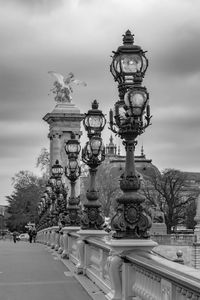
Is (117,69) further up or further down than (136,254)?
further up

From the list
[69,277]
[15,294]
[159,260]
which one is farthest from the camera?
[69,277]

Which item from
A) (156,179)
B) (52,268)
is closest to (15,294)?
(52,268)

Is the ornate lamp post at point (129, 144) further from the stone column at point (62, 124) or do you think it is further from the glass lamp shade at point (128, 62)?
the stone column at point (62, 124)

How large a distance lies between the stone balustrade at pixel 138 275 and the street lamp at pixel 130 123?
567mm

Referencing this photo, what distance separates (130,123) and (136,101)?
402 mm

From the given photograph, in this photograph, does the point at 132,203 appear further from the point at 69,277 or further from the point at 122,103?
the point at 69,277

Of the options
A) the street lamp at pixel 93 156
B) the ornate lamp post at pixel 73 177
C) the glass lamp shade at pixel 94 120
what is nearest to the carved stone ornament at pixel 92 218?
the street lamp at pixel 93 156

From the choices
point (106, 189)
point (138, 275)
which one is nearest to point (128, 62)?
point (138, 275)

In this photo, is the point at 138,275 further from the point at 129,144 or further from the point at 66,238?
the point at 66,238

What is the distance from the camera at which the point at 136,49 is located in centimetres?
1352

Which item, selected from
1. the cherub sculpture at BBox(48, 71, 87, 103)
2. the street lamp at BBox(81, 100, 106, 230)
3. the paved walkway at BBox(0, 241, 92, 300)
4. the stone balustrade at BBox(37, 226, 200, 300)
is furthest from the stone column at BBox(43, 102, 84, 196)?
the stone balustrade at BBox(37, 226, 200, 300)

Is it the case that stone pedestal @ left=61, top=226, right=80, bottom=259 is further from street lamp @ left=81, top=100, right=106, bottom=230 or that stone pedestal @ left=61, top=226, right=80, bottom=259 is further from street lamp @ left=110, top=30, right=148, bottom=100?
street lamp @ left=110, top=30, right=148, bottom=100

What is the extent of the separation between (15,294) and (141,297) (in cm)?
516

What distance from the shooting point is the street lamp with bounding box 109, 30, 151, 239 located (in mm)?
12508
